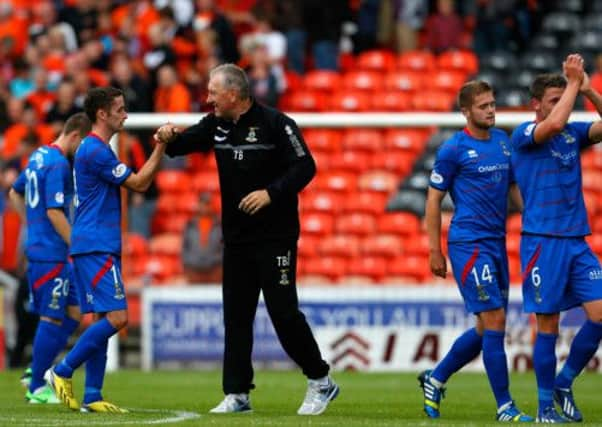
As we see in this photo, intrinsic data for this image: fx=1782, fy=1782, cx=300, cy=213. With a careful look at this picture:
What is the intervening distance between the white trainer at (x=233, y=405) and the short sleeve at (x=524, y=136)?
8.31 ft

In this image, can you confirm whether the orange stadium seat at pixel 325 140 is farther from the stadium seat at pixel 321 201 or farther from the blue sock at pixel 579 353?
the blue sock at pixel 579 353

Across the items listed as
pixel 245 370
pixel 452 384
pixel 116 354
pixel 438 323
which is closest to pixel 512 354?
pixel 438 323

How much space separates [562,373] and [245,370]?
2.13 meters

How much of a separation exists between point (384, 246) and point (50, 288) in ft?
19.9

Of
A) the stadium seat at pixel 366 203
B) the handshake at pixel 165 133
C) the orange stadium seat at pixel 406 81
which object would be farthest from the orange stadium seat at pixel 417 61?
the handshake at pixel 165 133

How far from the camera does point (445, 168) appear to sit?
1157cm

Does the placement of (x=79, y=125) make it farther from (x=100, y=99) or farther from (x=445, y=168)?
(x=445, y=168)

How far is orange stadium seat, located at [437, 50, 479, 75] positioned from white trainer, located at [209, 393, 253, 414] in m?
9.88

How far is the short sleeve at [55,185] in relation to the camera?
12984 mm

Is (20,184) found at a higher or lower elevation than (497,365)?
higher

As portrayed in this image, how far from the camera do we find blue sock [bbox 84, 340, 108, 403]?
472 inches

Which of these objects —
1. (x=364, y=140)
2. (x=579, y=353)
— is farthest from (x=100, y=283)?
(x=364, y=140)

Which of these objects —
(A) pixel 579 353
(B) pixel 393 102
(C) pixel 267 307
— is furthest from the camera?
(B) pixel 393 102

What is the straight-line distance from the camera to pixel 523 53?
2167 centimetres
